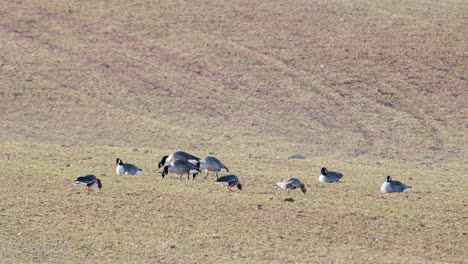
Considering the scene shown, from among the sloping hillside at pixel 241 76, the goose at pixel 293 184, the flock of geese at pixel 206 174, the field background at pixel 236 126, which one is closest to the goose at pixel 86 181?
the flock of geese at pixel 206 174

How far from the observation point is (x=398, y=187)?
993 inches

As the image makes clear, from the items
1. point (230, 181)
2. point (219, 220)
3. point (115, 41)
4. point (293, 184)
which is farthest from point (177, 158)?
point (115, 41)

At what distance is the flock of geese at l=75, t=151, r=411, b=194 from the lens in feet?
80.3

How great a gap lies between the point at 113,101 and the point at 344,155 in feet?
32.6

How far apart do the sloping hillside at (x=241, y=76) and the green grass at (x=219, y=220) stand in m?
9.96

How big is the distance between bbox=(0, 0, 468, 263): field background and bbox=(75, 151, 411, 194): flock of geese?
1.00ft

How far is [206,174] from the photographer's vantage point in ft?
90.9

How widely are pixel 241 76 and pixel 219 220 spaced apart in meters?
24.4

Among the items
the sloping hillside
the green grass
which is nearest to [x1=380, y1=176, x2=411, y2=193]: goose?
the green grass

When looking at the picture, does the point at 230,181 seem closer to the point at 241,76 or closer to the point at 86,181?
the point at 86,181

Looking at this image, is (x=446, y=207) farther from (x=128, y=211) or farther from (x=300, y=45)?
(x=300, y=45)

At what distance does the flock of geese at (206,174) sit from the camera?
964 inches

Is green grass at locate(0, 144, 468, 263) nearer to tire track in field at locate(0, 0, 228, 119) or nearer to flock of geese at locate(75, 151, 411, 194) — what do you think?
flock of geese at locate(75, 151, 411, 194)

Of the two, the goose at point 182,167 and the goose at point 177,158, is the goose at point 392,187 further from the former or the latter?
the goose at point 177,158
